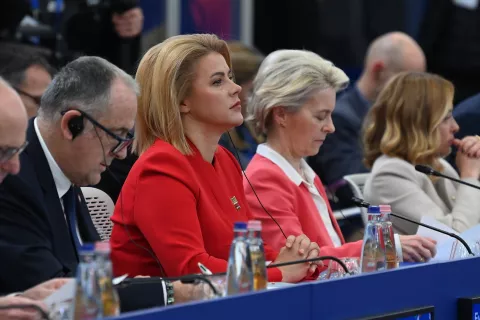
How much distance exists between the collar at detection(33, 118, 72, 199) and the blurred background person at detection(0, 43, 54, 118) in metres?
1.41

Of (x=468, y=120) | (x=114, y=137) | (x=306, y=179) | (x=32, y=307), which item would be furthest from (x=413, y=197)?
(x=32, y=307)

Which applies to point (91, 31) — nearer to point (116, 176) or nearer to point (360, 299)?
point (116, 176)

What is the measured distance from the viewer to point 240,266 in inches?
104

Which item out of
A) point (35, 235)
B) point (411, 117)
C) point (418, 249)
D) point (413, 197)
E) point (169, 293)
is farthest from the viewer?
point (411, 117)

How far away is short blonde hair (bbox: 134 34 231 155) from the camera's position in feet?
11.3

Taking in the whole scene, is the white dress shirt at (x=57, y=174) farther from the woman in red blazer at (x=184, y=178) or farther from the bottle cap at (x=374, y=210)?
the bottle cap at (x=374, y=210)

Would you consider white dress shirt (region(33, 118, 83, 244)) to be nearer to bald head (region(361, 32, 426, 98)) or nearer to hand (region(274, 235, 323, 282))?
hand (region(274, 235, 323, 282))

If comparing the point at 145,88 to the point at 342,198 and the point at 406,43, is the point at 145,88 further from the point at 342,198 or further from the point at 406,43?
the point at 406,43

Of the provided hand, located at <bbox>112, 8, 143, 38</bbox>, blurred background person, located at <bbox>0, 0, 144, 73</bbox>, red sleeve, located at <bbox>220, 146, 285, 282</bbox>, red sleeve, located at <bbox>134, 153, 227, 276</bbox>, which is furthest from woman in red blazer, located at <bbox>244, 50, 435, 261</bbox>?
hand, located at <bbox>112, 8, 143, 38</bbox>

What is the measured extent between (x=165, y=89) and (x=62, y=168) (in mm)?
452

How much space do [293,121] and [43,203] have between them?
4.39 feet

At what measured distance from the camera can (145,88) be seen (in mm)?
3484

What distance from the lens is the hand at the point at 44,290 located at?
8.63ft

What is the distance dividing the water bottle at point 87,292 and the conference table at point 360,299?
0.52 feet
